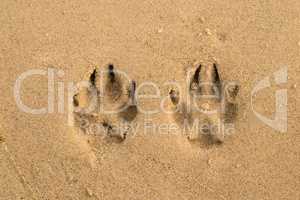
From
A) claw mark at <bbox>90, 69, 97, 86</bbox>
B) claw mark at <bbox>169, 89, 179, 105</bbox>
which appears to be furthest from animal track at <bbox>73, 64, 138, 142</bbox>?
claw mark at <bbox>169, 89, 179, 105</bbox>

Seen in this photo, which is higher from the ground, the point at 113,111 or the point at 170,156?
the point at 113,111

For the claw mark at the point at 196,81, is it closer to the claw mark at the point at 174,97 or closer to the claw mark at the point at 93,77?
the claw mark at the point at 174,97

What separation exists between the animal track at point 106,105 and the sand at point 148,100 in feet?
0.14

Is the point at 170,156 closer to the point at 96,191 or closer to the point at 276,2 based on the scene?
the point at 96,191

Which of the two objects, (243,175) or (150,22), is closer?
(243,175)

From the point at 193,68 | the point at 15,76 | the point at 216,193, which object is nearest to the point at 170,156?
the point at 216,193

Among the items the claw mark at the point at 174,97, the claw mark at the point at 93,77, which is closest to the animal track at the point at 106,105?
the claw mark at the point at 93,77

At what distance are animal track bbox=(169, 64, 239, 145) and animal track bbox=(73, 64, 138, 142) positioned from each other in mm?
207

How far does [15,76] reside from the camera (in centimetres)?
225

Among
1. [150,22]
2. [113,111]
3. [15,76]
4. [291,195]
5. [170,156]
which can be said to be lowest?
[291,195]

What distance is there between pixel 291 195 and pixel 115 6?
3.85ft

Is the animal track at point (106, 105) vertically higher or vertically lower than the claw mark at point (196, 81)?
lower

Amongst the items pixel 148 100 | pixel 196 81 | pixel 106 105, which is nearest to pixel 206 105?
pixel 196 81

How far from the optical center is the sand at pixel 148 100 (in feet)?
7.04
